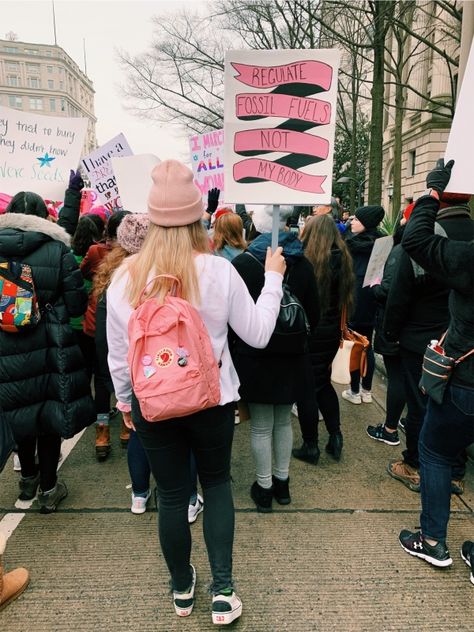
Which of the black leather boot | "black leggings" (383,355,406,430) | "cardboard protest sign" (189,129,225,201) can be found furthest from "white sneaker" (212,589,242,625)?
"cardboard protest sign" (189,129,225,201)

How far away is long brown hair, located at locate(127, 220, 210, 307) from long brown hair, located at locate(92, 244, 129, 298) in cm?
125

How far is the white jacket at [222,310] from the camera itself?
1.88 metres

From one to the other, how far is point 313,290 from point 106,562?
6.32 feet

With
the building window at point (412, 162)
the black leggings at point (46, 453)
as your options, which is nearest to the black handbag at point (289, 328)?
the black leggings at point (46, 453)

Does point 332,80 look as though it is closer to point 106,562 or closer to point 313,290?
Answer: point 313,290

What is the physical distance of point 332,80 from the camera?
8.62 feet

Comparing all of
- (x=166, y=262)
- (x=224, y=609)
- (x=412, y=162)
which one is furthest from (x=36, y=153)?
(x=412, y=162)

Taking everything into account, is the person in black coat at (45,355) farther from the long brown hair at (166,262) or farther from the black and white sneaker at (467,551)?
the black and white sneaker at (467,551)

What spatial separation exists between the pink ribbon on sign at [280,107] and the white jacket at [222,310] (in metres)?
1.07

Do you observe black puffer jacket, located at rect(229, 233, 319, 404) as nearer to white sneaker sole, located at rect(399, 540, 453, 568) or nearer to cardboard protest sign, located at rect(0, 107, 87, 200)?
white sneaker sole, located at rect(399, 540, 453, 568)

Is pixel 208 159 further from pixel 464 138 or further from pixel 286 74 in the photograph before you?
pixel 464 138

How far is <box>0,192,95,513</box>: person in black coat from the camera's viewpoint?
2.79 metres

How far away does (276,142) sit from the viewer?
2.72m

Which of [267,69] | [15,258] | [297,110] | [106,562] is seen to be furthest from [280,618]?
[267,69]
